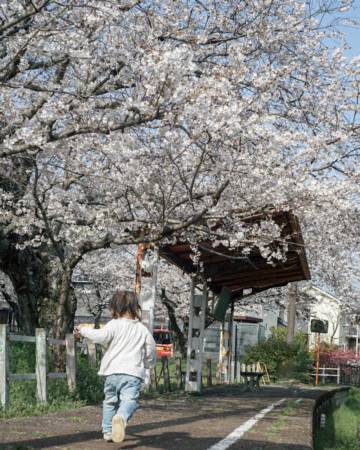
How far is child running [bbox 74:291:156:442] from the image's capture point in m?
7.54

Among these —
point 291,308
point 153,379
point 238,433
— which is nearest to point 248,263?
point 153,379

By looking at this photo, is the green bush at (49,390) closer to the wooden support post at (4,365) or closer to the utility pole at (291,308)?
the wooden support post at (4,365)

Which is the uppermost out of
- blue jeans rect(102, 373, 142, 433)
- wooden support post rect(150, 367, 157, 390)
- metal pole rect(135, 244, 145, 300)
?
metal pole rect(135, 244, 145, 300)

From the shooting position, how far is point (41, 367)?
12070 millimetres

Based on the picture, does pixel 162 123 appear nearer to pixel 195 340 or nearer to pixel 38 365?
pixel 38 365

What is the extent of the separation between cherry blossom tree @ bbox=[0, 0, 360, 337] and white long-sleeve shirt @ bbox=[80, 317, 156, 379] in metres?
3.18

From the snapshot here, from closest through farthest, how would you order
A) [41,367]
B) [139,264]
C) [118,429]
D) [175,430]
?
[118,429], [175,430], [41,367], [139,264]

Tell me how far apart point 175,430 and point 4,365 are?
303 centimetres

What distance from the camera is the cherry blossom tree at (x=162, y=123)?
34.9ft

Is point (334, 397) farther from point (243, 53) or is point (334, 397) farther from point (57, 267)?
point (243, 53)

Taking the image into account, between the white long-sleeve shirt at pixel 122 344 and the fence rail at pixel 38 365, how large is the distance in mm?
3598

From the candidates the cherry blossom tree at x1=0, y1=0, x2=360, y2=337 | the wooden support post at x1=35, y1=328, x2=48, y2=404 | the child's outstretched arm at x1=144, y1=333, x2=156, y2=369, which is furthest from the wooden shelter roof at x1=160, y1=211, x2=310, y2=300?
the child's outstretched arm at x1=144, y1=333, x2=156, y2=369

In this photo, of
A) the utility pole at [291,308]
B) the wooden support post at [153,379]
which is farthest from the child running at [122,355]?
the utility pole at [291,308]

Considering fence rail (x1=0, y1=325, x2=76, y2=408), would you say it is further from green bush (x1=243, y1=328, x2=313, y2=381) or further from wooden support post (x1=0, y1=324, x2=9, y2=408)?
green bush (x1=243, y1=328, x2=313, y2=381)
